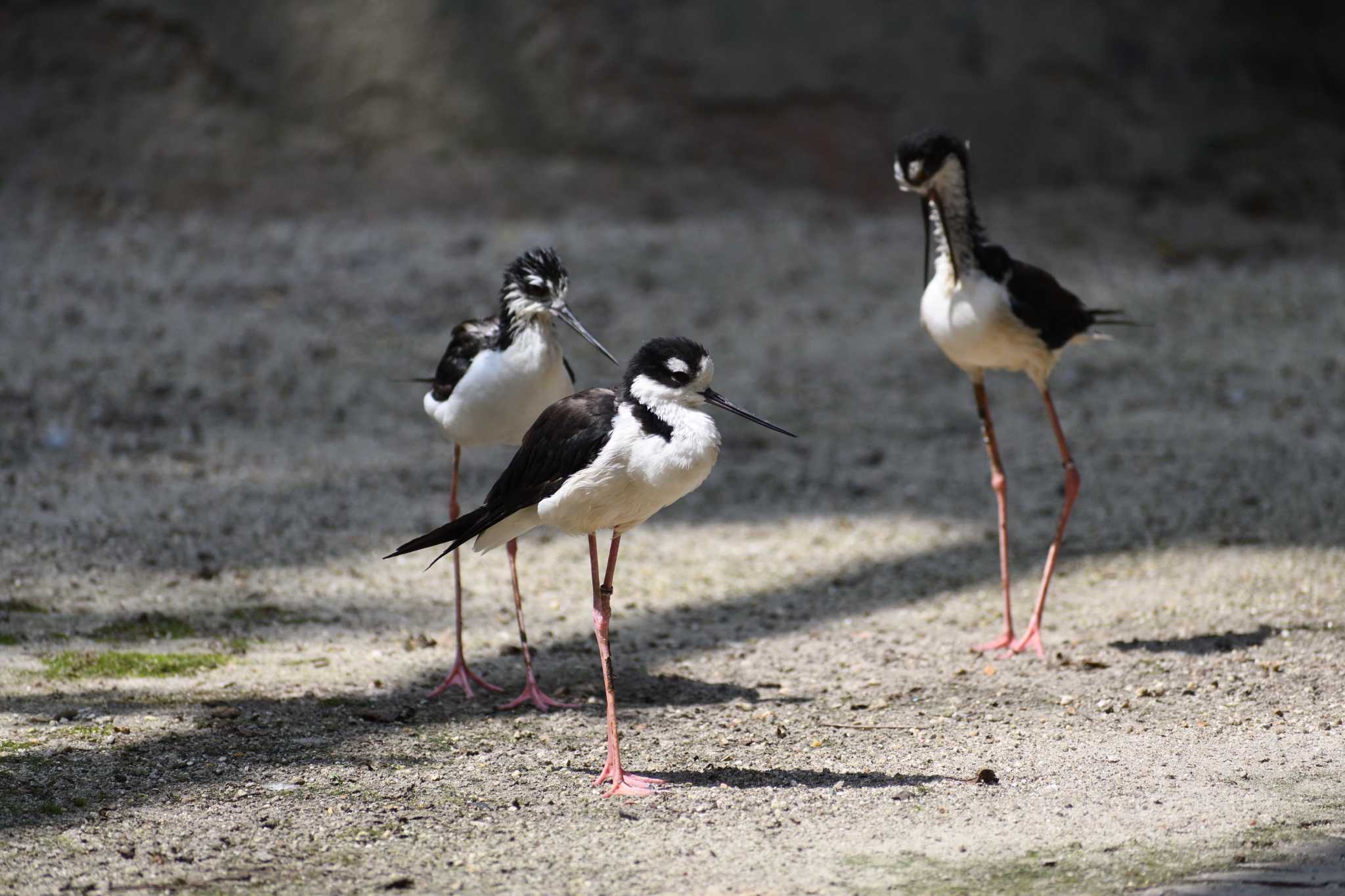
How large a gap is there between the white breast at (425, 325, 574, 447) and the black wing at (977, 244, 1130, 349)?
5.07 feet

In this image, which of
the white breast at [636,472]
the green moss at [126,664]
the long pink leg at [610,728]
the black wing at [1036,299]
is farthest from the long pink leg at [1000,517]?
the green moss at [126,664]

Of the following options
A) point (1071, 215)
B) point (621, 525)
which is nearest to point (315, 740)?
point (621, 525)

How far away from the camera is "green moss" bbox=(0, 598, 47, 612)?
4832 millimetres

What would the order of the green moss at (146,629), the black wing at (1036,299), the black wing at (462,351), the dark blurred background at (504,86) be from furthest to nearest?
the dark blurred background at (504,86), the black wing at (1036,299), the green moss at (146,629), the black wing at (462,351)

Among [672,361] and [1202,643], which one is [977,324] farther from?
[672,361]

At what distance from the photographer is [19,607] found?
15.9ft

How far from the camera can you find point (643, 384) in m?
3.76

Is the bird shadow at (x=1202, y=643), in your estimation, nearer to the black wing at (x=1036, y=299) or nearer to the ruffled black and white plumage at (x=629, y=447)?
the black wing at (x=1036, y=299)

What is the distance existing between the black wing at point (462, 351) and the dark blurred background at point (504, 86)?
5.60m

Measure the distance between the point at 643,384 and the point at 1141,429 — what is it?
4185 mm

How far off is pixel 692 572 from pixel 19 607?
2.40 meters

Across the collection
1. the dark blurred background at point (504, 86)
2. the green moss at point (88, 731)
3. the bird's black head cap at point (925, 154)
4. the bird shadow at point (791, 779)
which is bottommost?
the bird shadow at point (791, 779)

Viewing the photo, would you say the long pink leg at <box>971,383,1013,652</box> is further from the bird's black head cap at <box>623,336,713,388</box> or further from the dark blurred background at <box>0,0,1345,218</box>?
the dark blurred background at <box>0,0,1345,218</box>

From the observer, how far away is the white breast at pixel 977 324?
16.2 ft
